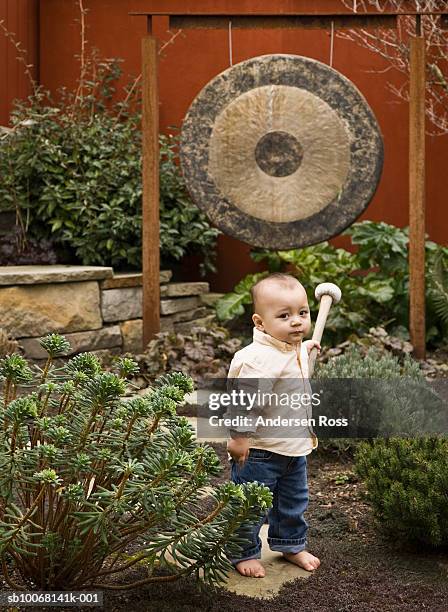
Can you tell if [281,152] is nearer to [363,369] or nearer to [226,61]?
[226,61]

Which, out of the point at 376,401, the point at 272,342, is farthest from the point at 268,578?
the point at 376,401

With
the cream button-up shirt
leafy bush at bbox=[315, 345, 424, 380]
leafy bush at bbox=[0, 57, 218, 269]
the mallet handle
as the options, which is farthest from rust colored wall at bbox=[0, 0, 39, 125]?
the cream button-up shirt

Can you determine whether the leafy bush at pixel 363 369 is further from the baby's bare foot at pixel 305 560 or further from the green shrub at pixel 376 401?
the baby's bare foot at pixel 305 560

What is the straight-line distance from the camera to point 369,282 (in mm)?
7508

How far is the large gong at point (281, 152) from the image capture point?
253 inches

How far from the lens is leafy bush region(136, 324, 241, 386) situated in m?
6.13

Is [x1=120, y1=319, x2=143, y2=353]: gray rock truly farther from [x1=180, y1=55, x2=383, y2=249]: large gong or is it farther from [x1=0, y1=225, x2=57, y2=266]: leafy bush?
[x1=180, y1=55, x2=383, y2=249]: large gong

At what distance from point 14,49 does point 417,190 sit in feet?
13.2

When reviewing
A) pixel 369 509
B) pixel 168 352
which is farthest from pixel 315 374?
pixel 168 352

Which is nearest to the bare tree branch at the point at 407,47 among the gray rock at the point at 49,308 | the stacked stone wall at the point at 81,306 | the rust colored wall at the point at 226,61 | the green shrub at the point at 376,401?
the rust colored wall at the point at 226,61

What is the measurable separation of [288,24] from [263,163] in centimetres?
97

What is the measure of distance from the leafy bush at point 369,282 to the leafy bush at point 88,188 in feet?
2.58

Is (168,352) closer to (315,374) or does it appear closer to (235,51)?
(315,374)

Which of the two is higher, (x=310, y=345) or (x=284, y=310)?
(x=284, y=310)
